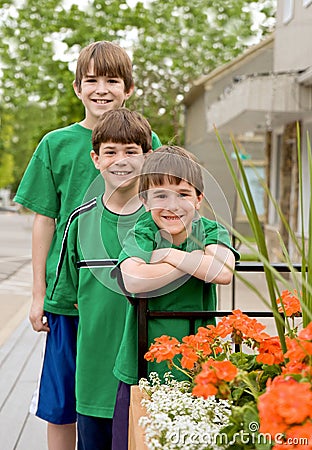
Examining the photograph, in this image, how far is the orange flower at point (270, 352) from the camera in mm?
1734

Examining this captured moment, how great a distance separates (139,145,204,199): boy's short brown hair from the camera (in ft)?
6.75

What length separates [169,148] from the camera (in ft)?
6.95

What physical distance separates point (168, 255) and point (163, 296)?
0.16 m

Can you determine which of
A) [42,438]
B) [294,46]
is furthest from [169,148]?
[294,46]

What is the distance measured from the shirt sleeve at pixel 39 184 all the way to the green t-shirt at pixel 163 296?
580mm

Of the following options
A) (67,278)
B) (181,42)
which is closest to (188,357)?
(67,278)

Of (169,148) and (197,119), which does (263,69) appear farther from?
(169,148)

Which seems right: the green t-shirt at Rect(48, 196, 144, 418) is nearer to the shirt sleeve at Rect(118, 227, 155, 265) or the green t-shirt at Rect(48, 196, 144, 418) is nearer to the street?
the shirt sleeve at Rect(118, 227, 155, 265)

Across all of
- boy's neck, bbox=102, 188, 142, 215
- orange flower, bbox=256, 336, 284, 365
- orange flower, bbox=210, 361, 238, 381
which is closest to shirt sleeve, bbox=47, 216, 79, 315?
boy's neck, bbox=102, 188, 142, 215

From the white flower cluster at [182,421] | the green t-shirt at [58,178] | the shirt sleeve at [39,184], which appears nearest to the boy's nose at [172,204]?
the white flower cluster at [182,421]

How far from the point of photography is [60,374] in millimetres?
2691

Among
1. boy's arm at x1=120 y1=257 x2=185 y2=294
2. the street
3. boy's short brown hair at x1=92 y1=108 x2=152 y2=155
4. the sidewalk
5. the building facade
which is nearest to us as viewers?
boy's arm at x1=120 y1=257 x2=185 y2=294

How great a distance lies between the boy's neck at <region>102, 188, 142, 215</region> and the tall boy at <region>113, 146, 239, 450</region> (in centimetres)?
21

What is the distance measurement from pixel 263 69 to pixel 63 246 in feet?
60.5
